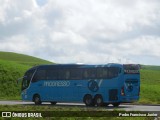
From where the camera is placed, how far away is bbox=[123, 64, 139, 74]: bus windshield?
32.5 m

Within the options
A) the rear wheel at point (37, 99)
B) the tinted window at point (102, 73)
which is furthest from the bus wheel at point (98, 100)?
the rear wheel at point (37, 99)

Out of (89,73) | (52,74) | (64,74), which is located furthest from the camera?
(52,74)

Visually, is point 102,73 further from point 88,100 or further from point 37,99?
point 37,99

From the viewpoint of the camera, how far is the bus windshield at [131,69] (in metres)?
32.5

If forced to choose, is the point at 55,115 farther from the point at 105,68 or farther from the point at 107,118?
the point at 105,68

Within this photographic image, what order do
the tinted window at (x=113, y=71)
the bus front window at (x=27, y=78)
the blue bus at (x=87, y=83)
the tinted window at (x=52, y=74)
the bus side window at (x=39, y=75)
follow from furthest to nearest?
the bus front window at (x=27, y=78), the bus side window at (x=39, y=75), the tinted window at (x=52, y=74), the blue bus at (x=87, y=83), the tinted window at (x=113, y=71)

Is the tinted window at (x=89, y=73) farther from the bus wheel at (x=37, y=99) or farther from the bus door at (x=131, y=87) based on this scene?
the bus wheel at (x=37, y=99)

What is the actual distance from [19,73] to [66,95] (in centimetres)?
2620

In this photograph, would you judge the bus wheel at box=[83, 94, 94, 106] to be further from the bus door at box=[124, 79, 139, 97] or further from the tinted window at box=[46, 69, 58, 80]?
the tinted window at box=[46, 69, 58, 80]

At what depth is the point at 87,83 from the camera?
33.8m

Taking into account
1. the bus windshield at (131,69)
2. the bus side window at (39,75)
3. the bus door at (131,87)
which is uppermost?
the bus windshield at (131,69)

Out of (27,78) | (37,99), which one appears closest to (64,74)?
(37,99)

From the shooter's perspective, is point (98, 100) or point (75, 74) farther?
point (75, 74)

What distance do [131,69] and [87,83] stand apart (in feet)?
12.0
